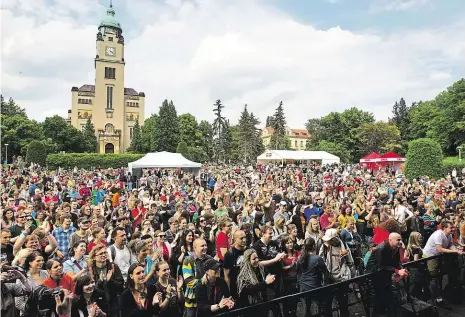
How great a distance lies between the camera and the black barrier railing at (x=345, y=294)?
3.98m

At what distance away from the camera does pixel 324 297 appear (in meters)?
4.51

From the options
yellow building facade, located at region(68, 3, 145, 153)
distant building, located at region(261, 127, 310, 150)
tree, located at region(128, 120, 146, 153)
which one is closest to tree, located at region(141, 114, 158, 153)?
tree, located at region(128, 120, 146, 153)

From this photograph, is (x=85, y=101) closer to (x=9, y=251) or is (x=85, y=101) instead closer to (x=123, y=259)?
(x=9, y=251)

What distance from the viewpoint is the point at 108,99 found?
7725 centimetres

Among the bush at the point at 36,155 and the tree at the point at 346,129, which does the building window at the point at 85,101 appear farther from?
the tree at the point at 346,129

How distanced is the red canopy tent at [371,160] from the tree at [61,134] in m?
50.8

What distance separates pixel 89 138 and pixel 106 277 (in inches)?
2870

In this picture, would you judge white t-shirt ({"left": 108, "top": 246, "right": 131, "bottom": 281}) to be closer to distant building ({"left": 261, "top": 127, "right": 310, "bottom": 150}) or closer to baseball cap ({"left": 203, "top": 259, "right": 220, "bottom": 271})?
baseball cap ({"left": 203, "top": 259, "right": 220, "bottom": 271})

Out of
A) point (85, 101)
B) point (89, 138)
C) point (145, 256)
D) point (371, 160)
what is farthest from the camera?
point (85, 101)

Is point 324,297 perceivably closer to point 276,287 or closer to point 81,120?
point 276,287

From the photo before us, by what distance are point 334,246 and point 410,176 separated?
921 inches

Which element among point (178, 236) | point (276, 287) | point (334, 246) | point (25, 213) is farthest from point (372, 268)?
point (25, 213)

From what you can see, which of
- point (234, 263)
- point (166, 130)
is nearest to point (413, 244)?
point (234, 263)

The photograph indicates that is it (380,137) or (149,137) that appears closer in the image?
(380,137)
